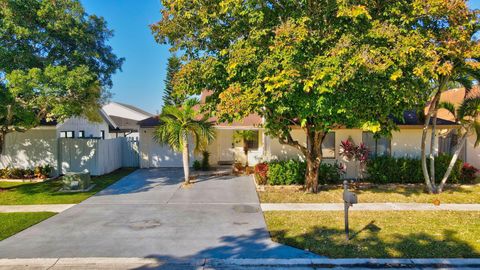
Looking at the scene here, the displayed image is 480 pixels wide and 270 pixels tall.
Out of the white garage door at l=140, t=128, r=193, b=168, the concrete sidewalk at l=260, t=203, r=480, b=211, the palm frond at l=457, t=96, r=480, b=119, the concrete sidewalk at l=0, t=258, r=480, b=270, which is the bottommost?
the concrete sidewalk at l=0, t=258, r=480, b=270

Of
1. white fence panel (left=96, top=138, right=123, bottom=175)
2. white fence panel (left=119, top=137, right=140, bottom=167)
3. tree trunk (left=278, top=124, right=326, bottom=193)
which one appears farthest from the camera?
white fence panel (left=119, top=137, right=140, bottom=167)

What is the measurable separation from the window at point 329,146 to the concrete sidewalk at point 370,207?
4.56 meters

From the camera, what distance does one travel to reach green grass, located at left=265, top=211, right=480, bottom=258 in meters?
6.73

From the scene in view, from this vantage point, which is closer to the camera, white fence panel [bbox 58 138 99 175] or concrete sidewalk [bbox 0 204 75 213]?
concrete sidewalk [bbox 0 204 75 213]

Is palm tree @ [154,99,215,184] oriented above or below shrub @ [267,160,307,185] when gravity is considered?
above

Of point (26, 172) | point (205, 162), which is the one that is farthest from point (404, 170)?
point (26, 172)

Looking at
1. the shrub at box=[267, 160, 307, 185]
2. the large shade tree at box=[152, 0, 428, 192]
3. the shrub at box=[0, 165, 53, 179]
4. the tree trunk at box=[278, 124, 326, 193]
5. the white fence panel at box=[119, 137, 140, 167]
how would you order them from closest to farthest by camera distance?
the large shade tree at box=[152, 0, 428, 192] → the tree trunk at box=[278, 124, 326, 193] → the shrub at box=[267, 160, 307, 185] → the shrub at box=[0, 165, 53, 179] → the white fence panel at box=[119, 137, 140, 167]

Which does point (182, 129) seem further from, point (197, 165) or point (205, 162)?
point (197, 165)

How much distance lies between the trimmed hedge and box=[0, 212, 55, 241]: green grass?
12541mm

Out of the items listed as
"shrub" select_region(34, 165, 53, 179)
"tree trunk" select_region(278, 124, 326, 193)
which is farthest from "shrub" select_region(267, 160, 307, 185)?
"shrub" select_region(34, 165, 53, 179)

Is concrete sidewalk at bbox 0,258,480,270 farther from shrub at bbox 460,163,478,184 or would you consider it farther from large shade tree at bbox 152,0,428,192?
shrub at bbox 460,163,478,184

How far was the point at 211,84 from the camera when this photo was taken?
10.6 m

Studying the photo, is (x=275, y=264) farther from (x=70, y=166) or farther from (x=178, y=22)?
(x=70, y=166)

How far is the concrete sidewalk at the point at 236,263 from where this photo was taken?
6.18 m
